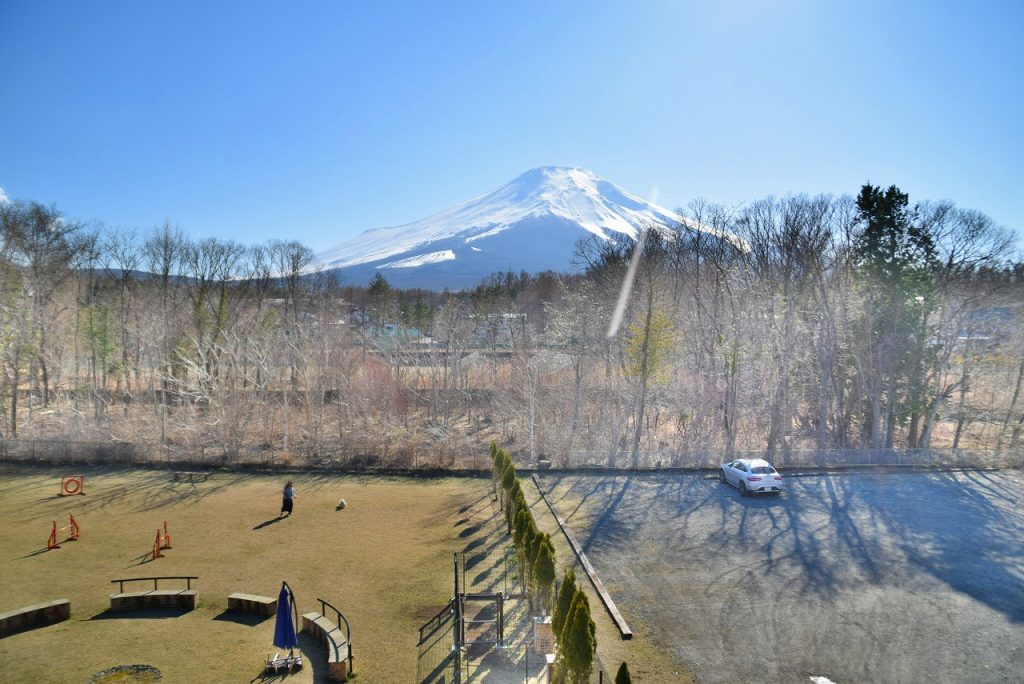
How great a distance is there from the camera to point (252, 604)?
42.4ft

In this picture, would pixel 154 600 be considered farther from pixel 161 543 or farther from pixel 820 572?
pixel 820 572

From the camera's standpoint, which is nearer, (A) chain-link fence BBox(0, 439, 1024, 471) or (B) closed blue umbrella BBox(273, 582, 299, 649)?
(B) closed blue umbrella BBox(273, 582, 299, 649)

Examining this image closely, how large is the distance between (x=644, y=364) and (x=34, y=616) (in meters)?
24.5

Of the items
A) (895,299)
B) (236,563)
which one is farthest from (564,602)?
(895,299)

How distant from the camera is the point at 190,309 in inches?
1671

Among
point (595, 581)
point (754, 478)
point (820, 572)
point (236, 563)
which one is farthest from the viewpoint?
point (754, 478)

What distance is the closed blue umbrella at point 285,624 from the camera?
1043 centimetres

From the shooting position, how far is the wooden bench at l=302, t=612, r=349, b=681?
1048 cm

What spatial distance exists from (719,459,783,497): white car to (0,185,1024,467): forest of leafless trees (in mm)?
3707

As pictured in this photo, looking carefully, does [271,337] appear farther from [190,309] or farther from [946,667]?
[946,667]

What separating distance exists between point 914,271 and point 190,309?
44.8 metres

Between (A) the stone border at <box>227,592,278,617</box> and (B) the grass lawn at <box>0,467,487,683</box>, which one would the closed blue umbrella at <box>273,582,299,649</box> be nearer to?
(B) the grass lawn at <box>0,467,487,683</box>

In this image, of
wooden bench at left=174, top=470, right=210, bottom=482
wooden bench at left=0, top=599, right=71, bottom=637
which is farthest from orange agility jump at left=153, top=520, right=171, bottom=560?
wooden bench at left=174, top=470, right=210, bottom=482

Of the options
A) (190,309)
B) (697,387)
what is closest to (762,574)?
(697,387)
